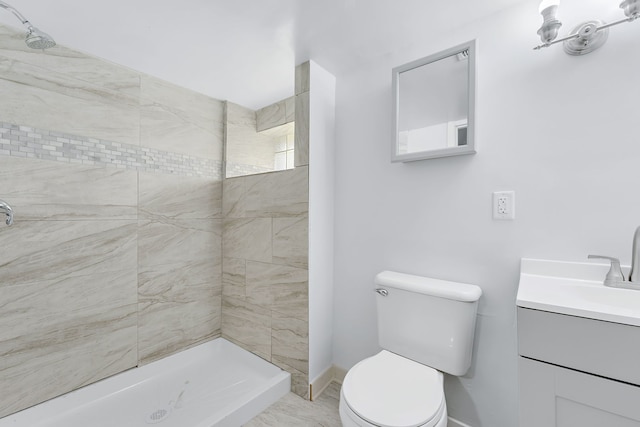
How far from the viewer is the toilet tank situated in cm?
122

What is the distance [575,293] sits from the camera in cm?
99

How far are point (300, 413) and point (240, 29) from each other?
2.16 meters

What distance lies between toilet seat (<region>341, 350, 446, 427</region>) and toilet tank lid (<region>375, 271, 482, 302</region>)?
35cm

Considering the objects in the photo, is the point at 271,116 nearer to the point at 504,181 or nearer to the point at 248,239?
the point at 248,239

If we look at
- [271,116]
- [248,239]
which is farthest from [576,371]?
[271,116]

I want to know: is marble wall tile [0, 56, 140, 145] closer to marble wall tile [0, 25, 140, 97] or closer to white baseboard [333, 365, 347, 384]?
marble wall tile [0, 25, 140, 97]

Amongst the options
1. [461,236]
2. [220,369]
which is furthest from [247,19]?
[220,369]

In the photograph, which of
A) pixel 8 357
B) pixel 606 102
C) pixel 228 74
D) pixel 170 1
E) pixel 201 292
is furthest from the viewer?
pixel 201 292

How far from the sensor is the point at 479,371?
51.8 inches

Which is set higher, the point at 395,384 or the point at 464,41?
the point at 464,41

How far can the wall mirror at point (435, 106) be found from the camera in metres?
1.28

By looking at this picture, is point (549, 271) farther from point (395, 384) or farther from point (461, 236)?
point (395, 384)

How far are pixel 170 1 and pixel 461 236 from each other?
1796mm

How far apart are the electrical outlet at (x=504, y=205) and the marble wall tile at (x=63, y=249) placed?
211cm
